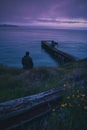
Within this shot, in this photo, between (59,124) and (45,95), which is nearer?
(59,124)

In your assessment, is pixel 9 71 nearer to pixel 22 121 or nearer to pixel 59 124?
pixel 22 121

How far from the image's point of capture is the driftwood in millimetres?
3824

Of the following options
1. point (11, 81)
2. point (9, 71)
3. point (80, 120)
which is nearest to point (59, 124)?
point (80, 120)

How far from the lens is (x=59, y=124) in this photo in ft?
11.1

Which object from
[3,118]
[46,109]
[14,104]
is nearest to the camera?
[3,118]

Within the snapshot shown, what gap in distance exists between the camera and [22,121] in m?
3.97

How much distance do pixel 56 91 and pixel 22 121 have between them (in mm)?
1219

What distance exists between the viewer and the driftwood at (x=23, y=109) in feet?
12.5

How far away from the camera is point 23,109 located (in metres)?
4.08

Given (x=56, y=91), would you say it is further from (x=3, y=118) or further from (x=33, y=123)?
(x=3, y=118)

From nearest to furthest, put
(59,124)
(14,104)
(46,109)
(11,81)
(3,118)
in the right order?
A: 1. (59,124)
2. (3,118)
3. (14,104)
4. (46,109)
5. (11,81)

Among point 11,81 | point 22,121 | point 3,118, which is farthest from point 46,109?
point 11,81

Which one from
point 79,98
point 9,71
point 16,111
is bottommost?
point 9,71

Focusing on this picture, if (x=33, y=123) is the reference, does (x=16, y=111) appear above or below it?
above
